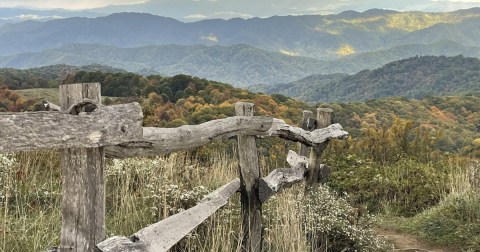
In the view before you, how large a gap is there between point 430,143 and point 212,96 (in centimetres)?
4296

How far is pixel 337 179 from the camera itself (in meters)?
10.7

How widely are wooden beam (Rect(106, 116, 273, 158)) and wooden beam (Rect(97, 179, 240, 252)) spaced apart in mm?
451

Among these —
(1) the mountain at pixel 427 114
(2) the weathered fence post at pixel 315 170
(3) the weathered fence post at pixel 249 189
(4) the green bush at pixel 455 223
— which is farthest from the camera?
(1) the mountain at pixel 427 114

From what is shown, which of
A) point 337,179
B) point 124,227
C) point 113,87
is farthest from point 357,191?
point 113,87

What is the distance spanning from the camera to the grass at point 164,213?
4273 millimetres

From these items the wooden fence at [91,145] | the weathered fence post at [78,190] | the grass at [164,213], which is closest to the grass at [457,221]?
the grass at [164,213]

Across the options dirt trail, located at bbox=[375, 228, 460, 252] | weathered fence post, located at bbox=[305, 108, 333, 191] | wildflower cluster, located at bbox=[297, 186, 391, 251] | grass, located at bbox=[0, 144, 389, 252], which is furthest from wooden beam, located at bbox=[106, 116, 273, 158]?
dirt trail, located at bbox=[375, 228, 460, 252]

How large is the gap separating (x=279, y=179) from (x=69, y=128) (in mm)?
3289

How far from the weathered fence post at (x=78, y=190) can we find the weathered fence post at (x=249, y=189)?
2449mm

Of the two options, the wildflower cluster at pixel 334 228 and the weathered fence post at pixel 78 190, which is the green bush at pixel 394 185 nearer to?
the wildflower cluster at pixel 334 228

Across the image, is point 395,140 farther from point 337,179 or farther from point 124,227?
point 124,227

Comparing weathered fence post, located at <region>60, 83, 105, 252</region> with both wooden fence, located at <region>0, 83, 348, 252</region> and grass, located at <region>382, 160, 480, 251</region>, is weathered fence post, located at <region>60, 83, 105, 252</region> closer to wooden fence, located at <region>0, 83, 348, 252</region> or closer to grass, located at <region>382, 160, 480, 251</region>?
wooden fence, located at <region>0, 83, 348, 252</region>

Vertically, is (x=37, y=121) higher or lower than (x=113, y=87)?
higher

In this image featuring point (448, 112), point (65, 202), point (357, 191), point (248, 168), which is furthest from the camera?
point (448, 112)
